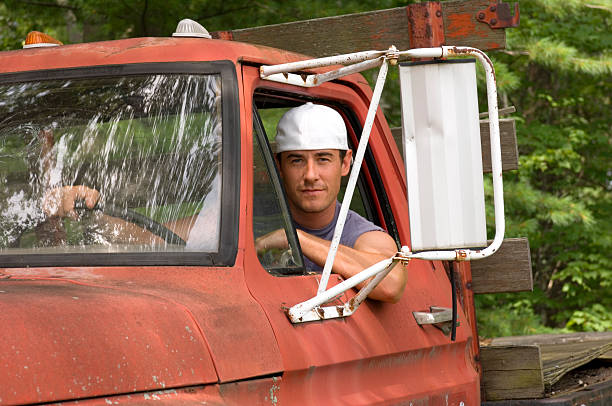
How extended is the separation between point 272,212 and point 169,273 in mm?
465

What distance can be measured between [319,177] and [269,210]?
0.46m

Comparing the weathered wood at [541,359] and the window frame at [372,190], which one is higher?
the window frame at [372,190]

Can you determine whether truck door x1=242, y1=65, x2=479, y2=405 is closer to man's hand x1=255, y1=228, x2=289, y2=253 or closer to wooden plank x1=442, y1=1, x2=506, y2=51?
man's hand x1=255, y1=228, x2=289, y2=253

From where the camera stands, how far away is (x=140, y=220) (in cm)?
265

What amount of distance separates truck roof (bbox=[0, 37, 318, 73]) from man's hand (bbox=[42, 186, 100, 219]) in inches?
16.2

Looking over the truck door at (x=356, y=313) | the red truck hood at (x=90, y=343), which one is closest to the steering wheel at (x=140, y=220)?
the truck door at (x=356, y=313)

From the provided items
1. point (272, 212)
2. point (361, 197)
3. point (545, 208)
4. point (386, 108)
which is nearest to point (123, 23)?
point (386, 108)

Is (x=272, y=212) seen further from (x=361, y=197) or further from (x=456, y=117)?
(x=361, y=197)

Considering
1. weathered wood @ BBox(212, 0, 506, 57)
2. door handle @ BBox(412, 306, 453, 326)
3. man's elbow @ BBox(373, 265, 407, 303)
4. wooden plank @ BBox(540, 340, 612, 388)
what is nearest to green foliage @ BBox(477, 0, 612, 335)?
wooden plank @ BBox(540, 340, 612, 388)

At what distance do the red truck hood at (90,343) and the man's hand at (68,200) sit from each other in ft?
1.20

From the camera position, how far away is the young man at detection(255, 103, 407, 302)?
10.7 ft

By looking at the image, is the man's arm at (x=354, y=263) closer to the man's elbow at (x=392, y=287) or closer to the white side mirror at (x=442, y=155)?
the man's elbow at (x=392, y=287)

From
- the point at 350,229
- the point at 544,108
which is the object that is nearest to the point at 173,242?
the point at 350,229

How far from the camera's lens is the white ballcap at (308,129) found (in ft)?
10.7
